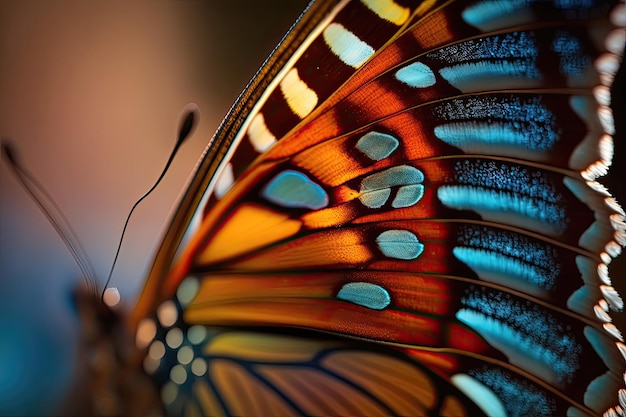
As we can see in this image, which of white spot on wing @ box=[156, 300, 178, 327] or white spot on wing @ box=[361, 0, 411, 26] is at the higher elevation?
white spot on wing @ box=[361, 0, 411, 26]

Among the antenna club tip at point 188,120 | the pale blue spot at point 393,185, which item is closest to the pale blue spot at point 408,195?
the pale blue spot at point 393,185

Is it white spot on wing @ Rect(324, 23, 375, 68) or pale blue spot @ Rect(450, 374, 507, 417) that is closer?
white spot on wing @ Rect(324, 23, 375, 68)

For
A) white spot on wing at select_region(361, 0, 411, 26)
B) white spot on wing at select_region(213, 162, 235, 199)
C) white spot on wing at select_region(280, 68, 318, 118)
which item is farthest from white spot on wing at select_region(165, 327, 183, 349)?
white spot on wing at select_region(361, 0, 411, 26)

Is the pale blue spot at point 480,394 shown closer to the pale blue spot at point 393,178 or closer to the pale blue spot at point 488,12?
the pale blue spot at point 393,178

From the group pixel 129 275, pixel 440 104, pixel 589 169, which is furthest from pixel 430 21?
pixel 129 275

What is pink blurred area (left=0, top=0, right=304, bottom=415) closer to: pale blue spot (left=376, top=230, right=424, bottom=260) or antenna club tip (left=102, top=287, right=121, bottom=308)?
antenna club tip (left=102, top=287, right=121, bottom=308)

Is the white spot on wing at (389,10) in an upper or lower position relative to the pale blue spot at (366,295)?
upper

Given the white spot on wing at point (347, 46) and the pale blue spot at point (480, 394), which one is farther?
the pale blue spot at point (480, 394)

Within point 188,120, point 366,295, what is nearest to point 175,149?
point 188,120
